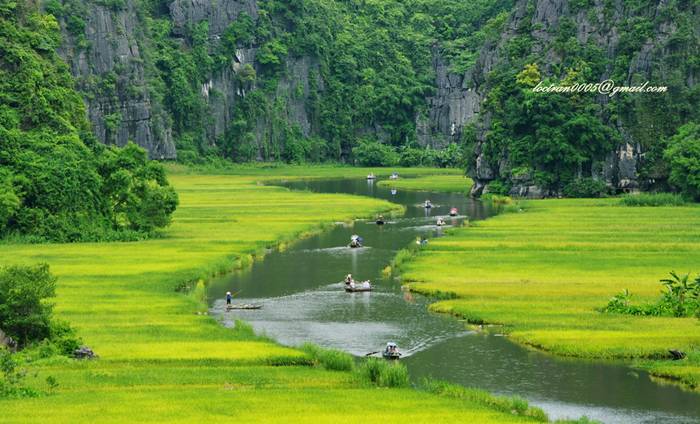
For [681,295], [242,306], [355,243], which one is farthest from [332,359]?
[355,243]

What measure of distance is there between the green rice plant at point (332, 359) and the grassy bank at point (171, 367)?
0.29 meters

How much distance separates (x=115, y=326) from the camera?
46.1m

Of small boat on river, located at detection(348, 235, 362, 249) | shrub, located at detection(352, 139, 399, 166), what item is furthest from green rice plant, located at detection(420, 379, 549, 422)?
shrub, located at detection(352, 139, 399, 166)

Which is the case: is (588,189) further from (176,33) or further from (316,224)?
(176,33)

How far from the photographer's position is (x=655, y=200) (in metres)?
99.9

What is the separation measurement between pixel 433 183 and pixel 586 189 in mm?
30935

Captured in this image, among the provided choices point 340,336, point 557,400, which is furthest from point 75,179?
point 557,400

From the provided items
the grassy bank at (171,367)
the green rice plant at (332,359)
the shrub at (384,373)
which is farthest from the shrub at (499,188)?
the shrub at (384,373)

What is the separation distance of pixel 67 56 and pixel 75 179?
80168 millimetres

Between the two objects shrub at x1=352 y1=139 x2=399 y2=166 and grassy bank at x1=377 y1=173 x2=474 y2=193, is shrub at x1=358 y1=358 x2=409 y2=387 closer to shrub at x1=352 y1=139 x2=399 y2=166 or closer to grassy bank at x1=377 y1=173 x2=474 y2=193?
grassy bank at x1=377 y1=173 x2=474 y2=193

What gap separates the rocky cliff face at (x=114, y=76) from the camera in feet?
507

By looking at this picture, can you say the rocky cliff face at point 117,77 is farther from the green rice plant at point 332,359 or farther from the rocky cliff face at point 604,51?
the green rice plant at point 332,359

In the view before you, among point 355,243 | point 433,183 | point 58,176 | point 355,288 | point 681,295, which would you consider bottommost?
point 355,288

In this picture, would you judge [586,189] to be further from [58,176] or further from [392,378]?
[392,378]
